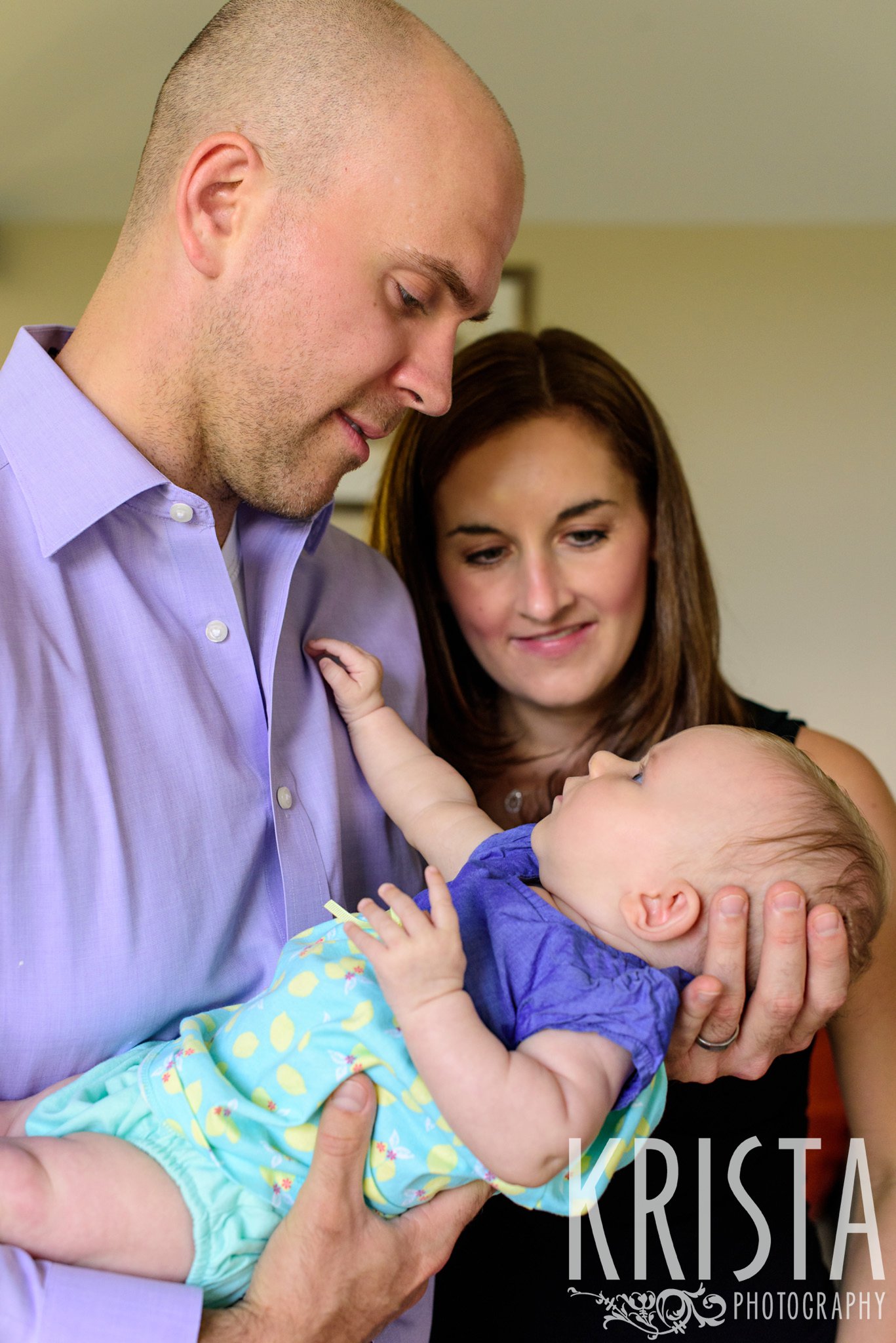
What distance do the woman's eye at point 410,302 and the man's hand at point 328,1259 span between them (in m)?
0.91

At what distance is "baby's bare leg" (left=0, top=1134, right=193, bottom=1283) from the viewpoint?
3.56 ft

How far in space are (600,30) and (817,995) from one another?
3.05 meters

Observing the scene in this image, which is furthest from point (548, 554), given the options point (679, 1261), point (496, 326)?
point (496, 326)

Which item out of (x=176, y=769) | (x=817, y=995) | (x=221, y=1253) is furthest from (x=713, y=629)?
(x=221, y=1253)

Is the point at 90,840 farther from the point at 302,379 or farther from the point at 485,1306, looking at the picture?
the point at 485,1306

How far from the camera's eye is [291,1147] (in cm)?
120

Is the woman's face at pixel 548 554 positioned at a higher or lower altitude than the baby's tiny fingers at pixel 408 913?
higher

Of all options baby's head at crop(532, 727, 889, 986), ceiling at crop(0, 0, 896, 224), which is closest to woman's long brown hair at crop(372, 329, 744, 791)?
baby's head at crop(532, 727, 889, 986)

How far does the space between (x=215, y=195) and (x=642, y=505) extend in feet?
3.09

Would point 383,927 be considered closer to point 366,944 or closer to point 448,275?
point 366,944

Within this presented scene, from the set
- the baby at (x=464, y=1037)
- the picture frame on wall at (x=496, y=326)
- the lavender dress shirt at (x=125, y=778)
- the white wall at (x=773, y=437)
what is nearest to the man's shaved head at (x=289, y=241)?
the lavender dress shirt at (x=125, y=778)

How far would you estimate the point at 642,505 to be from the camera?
205 centimetres

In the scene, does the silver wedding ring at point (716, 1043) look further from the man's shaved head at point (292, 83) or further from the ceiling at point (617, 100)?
the ceiling at point (617, 100)

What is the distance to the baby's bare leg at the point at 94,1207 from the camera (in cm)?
108
